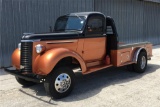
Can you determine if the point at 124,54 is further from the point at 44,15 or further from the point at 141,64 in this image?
the point at 44,15

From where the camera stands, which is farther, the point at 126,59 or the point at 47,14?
the point at 47,14

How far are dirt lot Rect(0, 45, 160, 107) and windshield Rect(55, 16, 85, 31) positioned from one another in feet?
5.41

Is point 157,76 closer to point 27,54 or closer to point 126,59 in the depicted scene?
point 126,59

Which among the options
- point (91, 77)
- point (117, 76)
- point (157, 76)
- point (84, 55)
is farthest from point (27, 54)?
point (157, 76)

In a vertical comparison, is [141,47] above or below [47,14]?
below

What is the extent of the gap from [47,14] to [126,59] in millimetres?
4130

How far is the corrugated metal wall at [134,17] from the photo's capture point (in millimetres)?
14078

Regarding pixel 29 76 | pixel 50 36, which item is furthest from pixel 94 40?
pixel 29 76

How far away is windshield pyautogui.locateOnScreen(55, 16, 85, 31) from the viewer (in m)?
6.79

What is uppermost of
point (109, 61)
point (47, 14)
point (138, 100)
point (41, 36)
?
point (47, 14)

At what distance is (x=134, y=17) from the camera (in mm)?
Result: 16328

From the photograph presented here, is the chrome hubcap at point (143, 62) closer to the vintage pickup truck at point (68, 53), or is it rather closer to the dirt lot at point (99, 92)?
the vintage pickup truck at point (68, 53)

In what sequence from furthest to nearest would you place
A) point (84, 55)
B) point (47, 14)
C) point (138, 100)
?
point (47, 14), point (84, 55), point (138, 100)

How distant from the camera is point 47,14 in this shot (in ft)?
33.4
